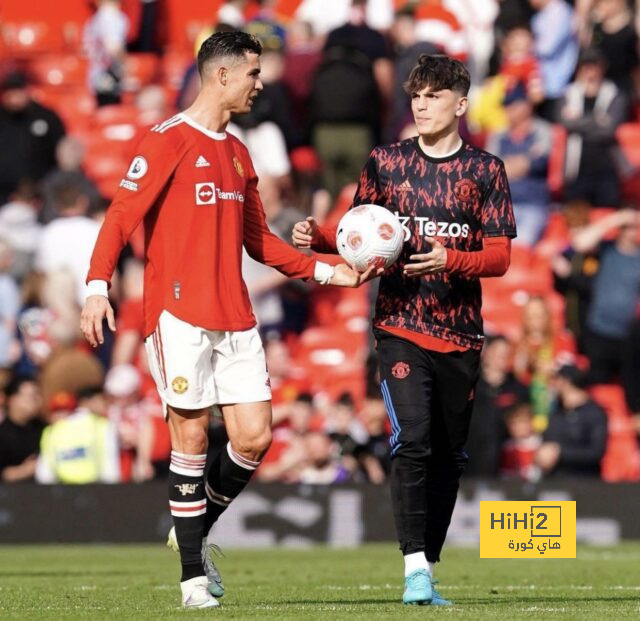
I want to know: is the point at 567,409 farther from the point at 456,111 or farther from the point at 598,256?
the point at 456,111

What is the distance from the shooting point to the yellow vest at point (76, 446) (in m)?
16.0

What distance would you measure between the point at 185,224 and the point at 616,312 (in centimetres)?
1024

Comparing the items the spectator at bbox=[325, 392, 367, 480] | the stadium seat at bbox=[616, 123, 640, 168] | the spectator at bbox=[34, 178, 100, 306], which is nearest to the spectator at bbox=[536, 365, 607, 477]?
the spectator at bbox=[325, 392, 367, 480]

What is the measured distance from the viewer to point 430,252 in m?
8.13

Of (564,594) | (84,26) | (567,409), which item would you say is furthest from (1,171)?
(564,594)

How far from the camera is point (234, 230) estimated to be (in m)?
7.99

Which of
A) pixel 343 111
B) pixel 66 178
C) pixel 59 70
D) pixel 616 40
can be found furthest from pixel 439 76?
pixel 59 70

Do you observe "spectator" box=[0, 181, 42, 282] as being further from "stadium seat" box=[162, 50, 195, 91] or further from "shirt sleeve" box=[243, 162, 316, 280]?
"shirt sleeve" box=[243, 162, 316, 280]

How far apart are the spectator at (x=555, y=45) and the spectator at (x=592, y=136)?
37.6 inches

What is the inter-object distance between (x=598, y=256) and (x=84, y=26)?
879cm

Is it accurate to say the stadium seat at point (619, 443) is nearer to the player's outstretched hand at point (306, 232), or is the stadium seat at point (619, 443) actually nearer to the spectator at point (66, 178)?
the spectator at point (66, 178)

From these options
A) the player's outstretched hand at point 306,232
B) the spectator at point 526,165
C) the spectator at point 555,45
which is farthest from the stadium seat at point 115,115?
the player's outstretched hand at point 306,232

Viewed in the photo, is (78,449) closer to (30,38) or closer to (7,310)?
(7,310)

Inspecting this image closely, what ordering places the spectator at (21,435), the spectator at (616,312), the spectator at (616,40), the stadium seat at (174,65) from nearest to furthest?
the spectator at (21,435) → the spectator at (616,312) → the spectator at (616,40) → the stadium seat at (174,65)
